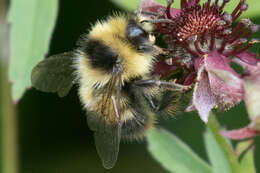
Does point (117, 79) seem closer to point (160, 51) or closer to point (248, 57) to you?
→ point (160, 51)

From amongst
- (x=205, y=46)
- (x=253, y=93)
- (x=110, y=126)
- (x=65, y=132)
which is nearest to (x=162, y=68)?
(x=205, y=46)

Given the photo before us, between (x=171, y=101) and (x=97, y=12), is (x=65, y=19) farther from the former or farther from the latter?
(x=171, y=101)

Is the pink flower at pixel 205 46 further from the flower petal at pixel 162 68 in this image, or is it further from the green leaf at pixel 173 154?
the green leaf at pixel 173 154

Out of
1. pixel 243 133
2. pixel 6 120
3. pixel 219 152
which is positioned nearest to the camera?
pixel 243 133

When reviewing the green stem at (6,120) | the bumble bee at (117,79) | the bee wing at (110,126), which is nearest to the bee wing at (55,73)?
the bumble bee at (117,79)

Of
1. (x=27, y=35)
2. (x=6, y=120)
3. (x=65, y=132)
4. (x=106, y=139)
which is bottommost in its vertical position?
(x=65, y=132)

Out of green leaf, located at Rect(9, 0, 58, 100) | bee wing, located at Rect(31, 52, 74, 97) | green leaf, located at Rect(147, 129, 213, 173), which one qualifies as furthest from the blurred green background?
bee wing, located at Rect(31, 52, 74, 97)
